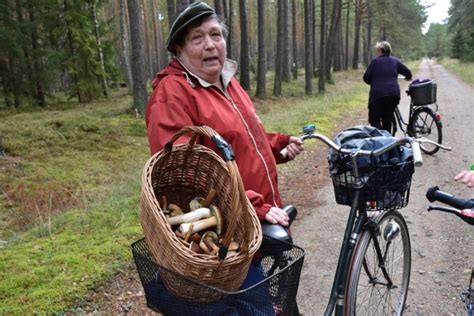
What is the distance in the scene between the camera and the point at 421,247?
4742 mm

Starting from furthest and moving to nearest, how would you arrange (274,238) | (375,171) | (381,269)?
1. (381,269)
2. (375,171)
3. (274,238)

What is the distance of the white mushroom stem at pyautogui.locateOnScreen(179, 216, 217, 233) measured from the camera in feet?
5.89

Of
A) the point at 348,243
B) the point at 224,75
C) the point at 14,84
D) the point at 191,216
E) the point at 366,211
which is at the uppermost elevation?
the point at 224,75

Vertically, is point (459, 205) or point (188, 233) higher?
point (188, 233)

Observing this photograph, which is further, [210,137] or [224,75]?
[224,75]

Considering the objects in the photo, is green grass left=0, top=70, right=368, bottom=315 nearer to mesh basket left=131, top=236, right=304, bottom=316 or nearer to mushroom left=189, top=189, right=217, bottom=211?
mesh basket left=131, top=236, right=304, bottom=316

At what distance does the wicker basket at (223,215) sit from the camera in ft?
5.36

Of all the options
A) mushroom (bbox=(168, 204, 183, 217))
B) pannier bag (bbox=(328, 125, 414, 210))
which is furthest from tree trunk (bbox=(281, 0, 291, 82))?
mushroom (bbox=(168, 204, 183, 217))

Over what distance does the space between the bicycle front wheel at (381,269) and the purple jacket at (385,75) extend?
18.1 ft

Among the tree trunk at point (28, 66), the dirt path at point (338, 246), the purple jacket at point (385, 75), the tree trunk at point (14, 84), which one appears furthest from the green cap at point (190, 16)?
the tree trunk at point (28, 66)

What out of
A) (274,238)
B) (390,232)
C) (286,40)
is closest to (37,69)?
(286,40)

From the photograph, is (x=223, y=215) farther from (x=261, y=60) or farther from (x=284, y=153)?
(x=261, y=60)

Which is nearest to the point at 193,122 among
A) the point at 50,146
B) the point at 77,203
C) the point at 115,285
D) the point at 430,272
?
the point at 115,285

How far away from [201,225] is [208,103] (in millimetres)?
725
